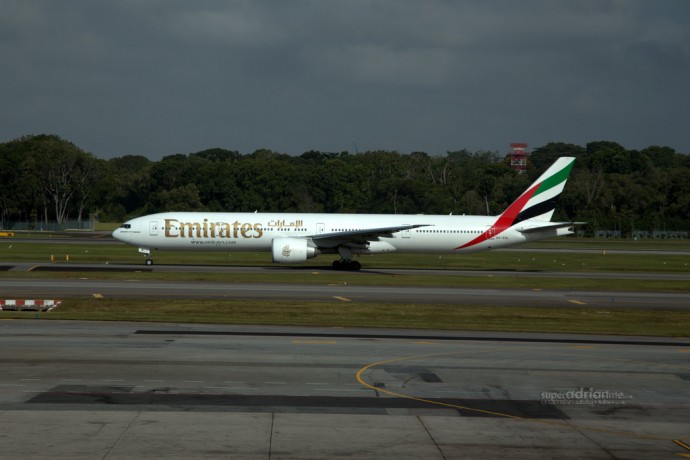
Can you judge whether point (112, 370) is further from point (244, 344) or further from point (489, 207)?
point (489, 207)

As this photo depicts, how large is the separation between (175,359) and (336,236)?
3112cm

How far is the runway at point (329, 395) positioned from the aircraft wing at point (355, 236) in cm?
2553

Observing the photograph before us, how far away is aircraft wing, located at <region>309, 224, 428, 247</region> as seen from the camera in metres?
51.0

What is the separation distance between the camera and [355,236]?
2021 inches

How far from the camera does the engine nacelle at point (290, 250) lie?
49500 mm

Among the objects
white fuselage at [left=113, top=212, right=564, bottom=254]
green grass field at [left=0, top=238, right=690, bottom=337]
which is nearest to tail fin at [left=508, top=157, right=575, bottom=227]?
white fuselage at [left=113, top=212, right=564, bottom=254]

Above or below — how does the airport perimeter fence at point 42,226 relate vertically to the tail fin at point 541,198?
below

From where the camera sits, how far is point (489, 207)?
129000mm

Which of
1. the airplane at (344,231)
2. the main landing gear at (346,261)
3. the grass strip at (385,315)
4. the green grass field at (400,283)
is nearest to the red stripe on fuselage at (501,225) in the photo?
the airplane at (344,231)

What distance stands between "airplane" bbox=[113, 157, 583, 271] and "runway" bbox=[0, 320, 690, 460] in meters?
25.9

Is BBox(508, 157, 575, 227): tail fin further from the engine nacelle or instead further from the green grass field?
the engine nacelle

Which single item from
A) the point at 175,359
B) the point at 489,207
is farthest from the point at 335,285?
the point at 489,207

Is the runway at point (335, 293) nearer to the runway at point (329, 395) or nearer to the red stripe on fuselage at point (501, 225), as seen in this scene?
the runway at point (329, 395)

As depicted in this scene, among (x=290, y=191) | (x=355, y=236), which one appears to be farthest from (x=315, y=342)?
(x=290, y=191)
